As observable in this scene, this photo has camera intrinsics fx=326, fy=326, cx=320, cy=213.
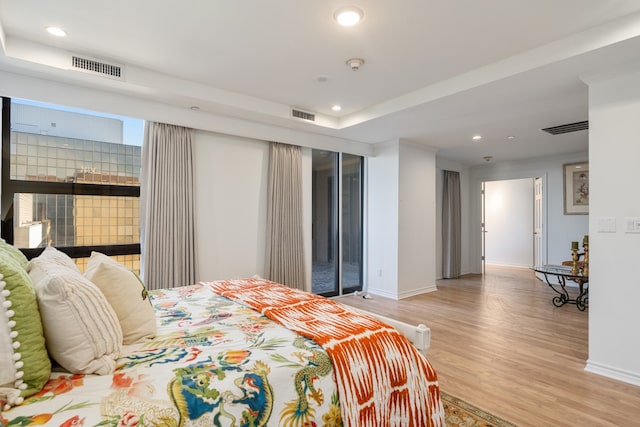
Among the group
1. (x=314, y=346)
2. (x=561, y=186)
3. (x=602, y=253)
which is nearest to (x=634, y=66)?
(x=602, y=253)

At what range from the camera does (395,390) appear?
4.93ft

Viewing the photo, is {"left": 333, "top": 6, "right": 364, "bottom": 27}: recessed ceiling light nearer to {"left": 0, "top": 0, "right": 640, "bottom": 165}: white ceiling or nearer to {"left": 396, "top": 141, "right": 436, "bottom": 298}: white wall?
{"left": 0, "top": 0, "right": 640, "bottom": 165}: white ceiling

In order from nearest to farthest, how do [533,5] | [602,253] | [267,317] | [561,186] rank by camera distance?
[267,317], [533,5], [602,253], [561,186]

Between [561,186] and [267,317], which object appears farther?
[561,186]

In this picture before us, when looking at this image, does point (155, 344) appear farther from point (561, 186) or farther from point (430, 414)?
point (561, 186)

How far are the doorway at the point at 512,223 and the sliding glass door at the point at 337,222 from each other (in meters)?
4.06

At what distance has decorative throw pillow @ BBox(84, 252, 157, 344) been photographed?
149 cm

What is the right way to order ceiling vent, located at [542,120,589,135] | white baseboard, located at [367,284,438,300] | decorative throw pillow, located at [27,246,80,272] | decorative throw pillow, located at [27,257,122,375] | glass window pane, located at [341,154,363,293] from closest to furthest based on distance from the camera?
decorative throw pillow, located at [27,257,122,375] < decorative throw pillow, located at [27,246,80,272] < ceiling vent, located at [542,120,589,135] < white baseboard, located at [367,284,438,300] < glass window pane, located at [341,154,363,293]

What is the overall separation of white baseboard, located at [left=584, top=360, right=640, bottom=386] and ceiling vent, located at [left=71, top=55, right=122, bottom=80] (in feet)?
15.0

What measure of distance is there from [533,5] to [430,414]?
2.46 m

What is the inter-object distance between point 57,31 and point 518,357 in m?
4.51

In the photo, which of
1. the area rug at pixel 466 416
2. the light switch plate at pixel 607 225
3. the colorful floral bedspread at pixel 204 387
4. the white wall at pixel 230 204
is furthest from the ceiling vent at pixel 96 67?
the light switch plate at pixel 607 225

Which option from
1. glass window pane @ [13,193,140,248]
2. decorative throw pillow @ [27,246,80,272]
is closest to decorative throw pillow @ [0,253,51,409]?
decorative throw pillow @ [27,246,80,272]

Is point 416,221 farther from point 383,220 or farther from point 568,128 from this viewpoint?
point 568,128
